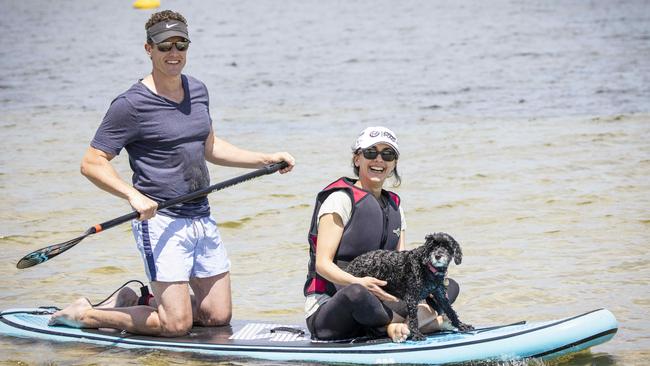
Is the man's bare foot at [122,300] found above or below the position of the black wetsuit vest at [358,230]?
below

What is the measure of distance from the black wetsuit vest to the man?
0.73 metres

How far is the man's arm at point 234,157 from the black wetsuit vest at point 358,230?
672 mm

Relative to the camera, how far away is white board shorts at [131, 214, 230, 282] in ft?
19.8

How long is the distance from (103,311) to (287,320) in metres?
1.38

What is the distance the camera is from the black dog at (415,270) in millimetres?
5383

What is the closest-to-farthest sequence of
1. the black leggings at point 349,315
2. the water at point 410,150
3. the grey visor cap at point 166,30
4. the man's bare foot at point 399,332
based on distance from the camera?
the black leggings at point 349,315 → the man's bare foot at point 399,332 → the grey visor cap at point 166,30 → the water at point 410,150

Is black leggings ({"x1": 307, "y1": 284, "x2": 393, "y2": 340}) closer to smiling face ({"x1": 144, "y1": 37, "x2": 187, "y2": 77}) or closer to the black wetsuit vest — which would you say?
Result: the black wetsuit vest

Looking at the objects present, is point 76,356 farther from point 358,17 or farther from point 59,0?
point 59,0

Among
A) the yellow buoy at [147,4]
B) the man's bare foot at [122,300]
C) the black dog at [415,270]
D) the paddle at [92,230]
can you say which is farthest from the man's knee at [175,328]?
the yellow buoy at [147,4]

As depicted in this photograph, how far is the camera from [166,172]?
601cm

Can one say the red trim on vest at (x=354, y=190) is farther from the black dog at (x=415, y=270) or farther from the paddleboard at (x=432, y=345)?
the paddleboard at (x=432, y=345)

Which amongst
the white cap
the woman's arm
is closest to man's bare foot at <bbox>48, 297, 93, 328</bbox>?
the woman's arm

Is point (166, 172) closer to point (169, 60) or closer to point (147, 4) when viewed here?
point (169, 60)

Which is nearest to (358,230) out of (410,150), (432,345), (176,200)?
(432,345)
